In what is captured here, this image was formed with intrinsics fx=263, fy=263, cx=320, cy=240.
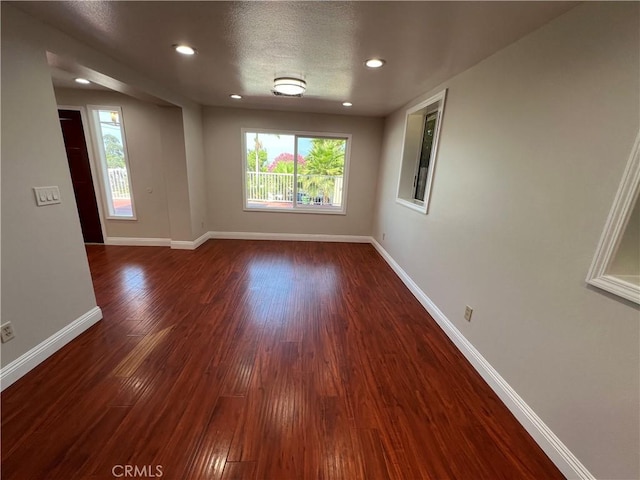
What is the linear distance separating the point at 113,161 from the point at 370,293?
4384mm

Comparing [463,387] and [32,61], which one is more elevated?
[32,61]

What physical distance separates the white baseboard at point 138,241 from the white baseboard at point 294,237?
84 cm

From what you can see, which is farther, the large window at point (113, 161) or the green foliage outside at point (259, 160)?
the green foliage outside at point (259, 160)

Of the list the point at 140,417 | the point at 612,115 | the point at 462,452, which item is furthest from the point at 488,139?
the point at 140,417

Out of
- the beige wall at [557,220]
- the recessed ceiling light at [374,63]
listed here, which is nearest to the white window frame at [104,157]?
the recessed ceiling light at [374,63]

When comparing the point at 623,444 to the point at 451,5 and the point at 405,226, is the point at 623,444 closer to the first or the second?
the point at 451,5

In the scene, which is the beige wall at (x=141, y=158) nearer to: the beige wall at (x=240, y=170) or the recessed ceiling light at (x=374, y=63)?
the beige wall at (x=240, y=170)

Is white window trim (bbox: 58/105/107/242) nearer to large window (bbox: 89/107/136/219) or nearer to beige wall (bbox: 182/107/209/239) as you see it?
large window (bbox: 89/107/136/219)

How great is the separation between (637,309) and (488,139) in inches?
54.7

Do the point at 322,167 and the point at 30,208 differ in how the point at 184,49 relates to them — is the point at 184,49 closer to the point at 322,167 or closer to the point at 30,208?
the point at 30,208

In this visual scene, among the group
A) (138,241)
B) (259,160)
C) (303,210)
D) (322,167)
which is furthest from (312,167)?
(138,241)

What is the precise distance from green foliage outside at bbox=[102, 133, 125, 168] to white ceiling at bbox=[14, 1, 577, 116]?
185 centimetres

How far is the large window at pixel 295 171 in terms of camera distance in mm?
4807

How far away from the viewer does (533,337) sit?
5.06 feet
